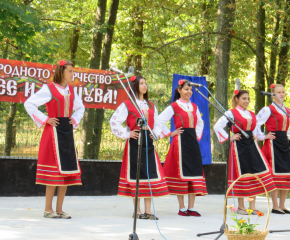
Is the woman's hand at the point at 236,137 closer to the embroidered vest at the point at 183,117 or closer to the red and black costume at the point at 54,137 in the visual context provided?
the embroidered vest at the point at 183,117

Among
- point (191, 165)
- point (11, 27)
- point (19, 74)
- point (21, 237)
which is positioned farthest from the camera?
point (11, 27)

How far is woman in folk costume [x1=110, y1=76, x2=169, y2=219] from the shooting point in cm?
486

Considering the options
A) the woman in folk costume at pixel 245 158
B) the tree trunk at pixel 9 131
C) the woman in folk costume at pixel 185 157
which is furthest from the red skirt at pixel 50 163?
the woman in folk costume at pixel 245 158

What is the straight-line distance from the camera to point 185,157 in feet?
17.3

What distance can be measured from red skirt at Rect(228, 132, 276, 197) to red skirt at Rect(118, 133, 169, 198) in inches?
42.3

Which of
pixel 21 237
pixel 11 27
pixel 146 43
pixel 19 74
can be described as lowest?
pixel 21 237

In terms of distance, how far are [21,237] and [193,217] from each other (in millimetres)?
2258

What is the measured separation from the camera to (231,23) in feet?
28.0

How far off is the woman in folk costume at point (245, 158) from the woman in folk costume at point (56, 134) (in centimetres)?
201

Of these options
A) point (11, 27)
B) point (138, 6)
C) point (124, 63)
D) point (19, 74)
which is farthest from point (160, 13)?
point (19, 74)

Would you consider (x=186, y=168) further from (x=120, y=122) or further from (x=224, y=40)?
(x=224, y=40)

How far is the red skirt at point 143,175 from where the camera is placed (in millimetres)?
4906

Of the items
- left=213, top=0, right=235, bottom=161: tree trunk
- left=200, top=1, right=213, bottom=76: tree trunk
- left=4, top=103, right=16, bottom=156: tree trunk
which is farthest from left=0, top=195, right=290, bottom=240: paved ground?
left=200, top=1, right=213, bottom=76: tree trunk

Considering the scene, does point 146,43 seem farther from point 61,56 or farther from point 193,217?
point 193,217
